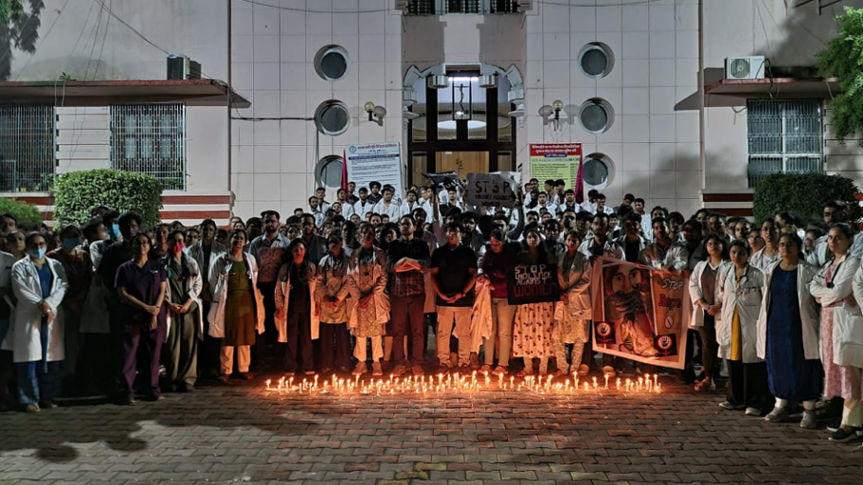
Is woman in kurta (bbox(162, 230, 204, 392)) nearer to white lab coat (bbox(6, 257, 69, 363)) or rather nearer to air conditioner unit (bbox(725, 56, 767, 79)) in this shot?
white lab coat (bbox(6, 257, 69, 363))

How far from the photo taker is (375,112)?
682 inches

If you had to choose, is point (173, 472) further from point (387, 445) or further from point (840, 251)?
point (840, 251)

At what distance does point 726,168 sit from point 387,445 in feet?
44.8

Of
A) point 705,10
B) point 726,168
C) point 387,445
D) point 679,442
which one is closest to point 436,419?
point 387,445

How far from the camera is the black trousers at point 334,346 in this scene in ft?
29.8

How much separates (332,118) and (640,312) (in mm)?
10971

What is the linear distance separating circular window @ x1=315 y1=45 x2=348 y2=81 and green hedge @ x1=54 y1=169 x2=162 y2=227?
5.13 metres

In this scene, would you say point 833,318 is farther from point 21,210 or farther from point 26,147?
point 26,147

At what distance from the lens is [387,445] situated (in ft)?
20.1

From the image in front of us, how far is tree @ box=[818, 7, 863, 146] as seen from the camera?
47.0ft

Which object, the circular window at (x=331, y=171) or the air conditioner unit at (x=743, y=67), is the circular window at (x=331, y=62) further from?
the air conditioner unit at (x=743, y=67)

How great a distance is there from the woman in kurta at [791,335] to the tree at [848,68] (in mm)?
9687

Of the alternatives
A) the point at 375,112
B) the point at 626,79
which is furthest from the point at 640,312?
the point at 375,112

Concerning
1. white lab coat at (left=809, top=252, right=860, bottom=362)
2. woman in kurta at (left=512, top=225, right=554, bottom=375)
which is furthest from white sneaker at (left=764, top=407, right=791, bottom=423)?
woman in kurta at (left=512, top=225, right=554, bottom=375)
